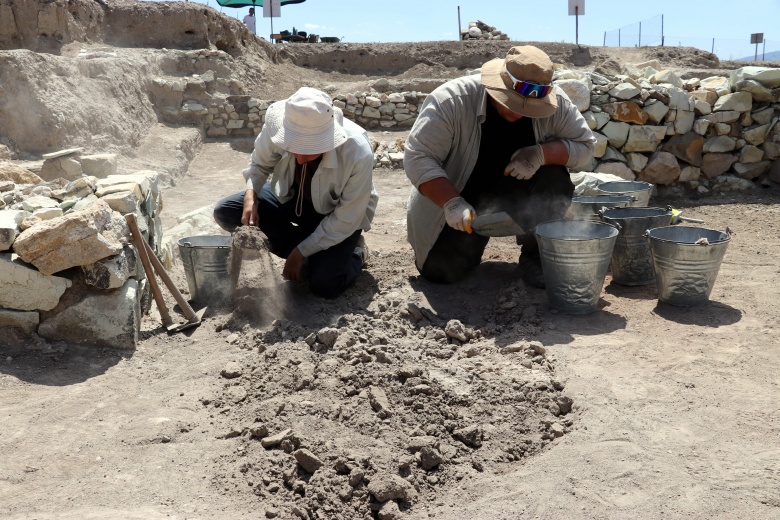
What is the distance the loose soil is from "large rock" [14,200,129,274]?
1.45 feet

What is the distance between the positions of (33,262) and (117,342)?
0.58m

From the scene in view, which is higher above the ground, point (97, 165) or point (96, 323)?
point (97, 165)

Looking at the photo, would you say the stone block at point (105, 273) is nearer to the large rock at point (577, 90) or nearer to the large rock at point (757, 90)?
the large rock at point (577, 90)

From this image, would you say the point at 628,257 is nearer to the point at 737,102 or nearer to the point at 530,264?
the point at 530,264

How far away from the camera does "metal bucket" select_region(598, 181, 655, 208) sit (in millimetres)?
5031

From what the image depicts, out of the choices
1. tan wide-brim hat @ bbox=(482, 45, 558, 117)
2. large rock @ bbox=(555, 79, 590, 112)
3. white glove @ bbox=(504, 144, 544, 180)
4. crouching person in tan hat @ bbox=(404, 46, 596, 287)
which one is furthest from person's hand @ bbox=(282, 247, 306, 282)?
large rock @ bbox=(555, 79, 590, 112)

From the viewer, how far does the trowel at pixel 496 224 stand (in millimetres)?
3820

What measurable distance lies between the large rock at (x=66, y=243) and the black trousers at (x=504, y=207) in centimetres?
188

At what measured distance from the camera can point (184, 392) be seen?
3270mm

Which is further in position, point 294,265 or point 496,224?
point 294,265

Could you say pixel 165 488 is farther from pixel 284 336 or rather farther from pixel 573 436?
pixel 573 436

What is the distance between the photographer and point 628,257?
14.4ft

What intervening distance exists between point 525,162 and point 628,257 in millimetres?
982

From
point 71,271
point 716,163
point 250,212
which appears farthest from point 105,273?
point 716,163
